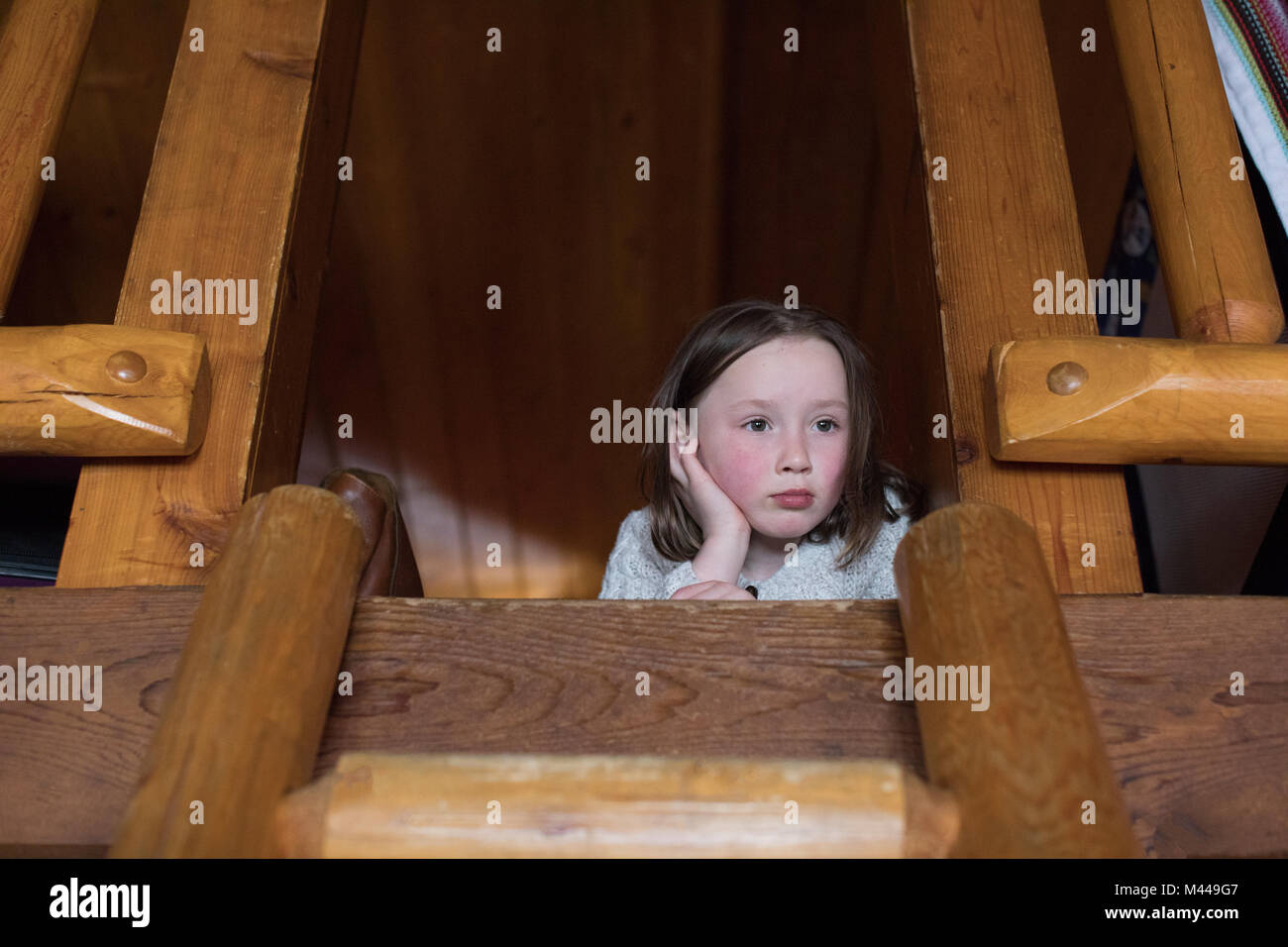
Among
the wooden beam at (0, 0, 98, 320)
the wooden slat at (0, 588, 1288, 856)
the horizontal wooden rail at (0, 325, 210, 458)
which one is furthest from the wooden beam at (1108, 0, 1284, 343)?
the wooden beam at (0, 0, 98, 320)

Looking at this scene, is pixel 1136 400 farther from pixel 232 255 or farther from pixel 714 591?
pixel 232 255

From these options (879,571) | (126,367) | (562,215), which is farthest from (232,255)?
(562,215)

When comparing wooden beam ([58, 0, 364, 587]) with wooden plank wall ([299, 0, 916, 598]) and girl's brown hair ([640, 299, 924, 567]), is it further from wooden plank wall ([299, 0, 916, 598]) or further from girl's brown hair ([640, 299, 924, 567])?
wooden plank wall ([299, 0, 916, 598])

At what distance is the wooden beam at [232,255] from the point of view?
858mm

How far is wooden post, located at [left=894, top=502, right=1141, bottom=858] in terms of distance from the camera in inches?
20.0

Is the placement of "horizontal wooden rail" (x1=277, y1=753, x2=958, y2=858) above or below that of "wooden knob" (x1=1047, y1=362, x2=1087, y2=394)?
below

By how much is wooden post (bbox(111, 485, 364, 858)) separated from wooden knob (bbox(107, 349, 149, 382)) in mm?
224

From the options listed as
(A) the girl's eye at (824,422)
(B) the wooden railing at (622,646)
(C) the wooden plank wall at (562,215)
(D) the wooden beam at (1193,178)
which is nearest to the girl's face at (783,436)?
(A) the girl's eye at (824,422)

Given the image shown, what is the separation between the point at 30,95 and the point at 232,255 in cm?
25

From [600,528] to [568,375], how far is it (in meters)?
0.65

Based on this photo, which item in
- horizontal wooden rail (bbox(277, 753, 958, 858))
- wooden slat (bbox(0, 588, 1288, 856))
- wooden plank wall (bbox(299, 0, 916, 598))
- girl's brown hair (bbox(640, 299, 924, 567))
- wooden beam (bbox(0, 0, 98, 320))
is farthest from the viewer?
wooden plank wall (bbox(299, 0, 916, 598))

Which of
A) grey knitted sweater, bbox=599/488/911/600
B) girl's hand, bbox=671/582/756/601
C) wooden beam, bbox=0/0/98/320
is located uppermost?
wooden beam, bbox=0/0/98/320

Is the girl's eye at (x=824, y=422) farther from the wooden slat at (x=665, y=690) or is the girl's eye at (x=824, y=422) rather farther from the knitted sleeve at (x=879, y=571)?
the wooden slat at (x=665, y=690)
